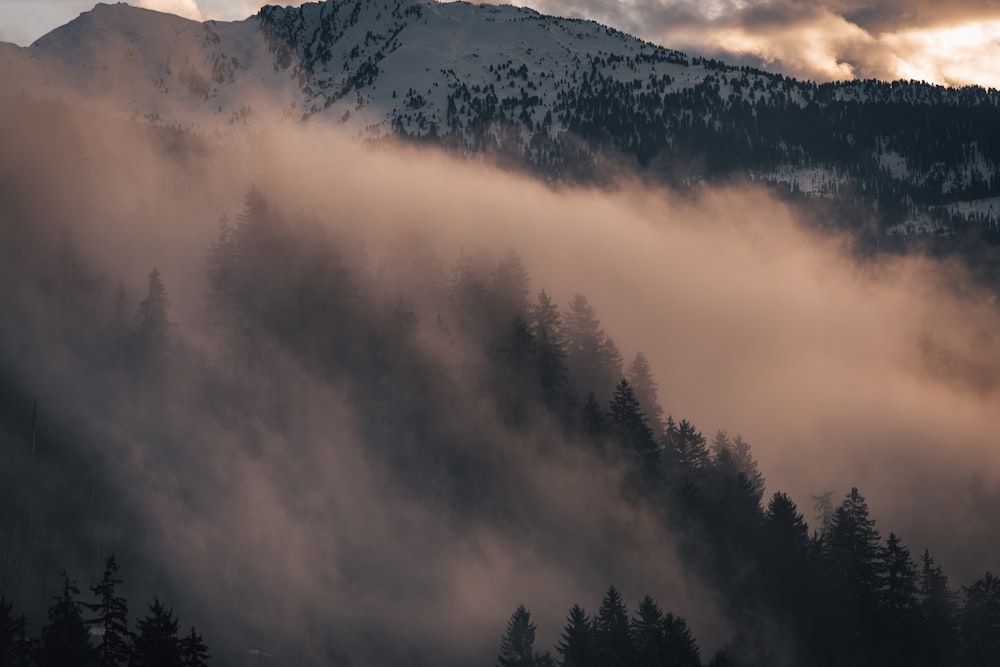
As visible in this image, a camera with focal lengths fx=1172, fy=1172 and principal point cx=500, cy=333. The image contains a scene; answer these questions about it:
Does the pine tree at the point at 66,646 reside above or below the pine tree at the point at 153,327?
below

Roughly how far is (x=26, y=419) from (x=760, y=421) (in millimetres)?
77109

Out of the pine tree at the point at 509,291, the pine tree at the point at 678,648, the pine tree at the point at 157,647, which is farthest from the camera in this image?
the pine tree at the point at 509,291

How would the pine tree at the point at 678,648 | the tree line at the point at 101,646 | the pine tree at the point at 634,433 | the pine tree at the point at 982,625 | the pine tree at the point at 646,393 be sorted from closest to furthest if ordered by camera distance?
1. the tree line at the point at 101,646
2. the pine tree at the point at 678,648
3. the pine tree at the point at 982,625
4. the pine tree at the point at 634,433
5. the pine tree at the point at 646,393

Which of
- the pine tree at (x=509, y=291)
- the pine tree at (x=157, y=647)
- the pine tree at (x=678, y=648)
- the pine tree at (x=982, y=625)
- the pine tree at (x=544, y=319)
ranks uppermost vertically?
the pine tree at (x=509, y=291)

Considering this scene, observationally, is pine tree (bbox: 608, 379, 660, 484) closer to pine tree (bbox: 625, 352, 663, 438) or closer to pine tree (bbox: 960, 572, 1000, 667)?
pine tree (bbox: 625, 352, 663, 438)

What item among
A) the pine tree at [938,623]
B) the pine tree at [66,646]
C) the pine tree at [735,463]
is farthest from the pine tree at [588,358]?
the pine tree at [66,646]

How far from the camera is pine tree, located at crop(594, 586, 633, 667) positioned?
192 ft

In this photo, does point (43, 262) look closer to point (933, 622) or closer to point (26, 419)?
point (26, 419)

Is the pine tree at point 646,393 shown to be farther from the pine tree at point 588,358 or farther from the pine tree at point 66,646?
the pine tree at point 66,646

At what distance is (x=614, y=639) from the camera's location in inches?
2323

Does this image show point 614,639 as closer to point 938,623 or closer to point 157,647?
point 157,647

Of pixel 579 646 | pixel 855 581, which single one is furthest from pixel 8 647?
pixel 855 581

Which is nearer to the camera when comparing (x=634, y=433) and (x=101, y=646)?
(x=101, y=646)

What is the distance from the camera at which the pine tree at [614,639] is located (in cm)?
5859
